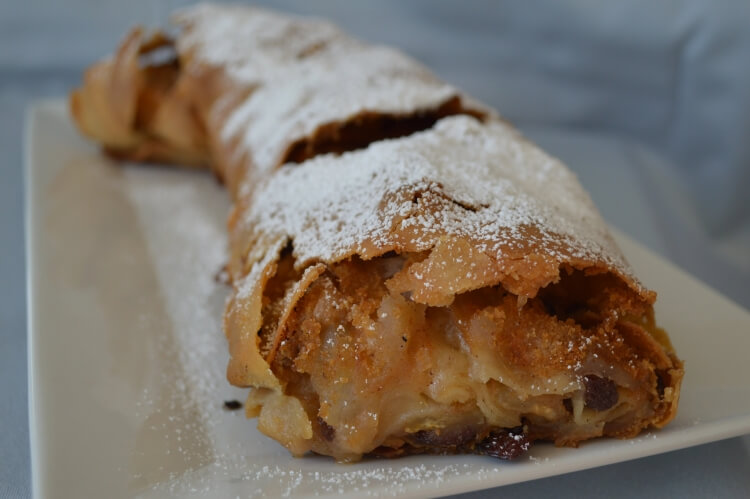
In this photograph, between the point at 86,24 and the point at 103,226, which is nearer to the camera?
the point at 103,226

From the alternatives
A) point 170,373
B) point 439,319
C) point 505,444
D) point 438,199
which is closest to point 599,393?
point 505,444

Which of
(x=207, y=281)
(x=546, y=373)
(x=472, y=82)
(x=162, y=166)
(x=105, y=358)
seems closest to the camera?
(x=546, y=373)

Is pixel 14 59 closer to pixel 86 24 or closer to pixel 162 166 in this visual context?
pixel 86 24

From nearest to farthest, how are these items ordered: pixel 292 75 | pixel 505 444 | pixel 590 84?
pixel 505 444
pixel 292 75
pixel 590 84

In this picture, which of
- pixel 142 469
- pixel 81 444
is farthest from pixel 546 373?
pixel 81 444

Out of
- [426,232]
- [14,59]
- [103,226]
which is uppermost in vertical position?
[426,232]

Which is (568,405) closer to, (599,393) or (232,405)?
(599,393)

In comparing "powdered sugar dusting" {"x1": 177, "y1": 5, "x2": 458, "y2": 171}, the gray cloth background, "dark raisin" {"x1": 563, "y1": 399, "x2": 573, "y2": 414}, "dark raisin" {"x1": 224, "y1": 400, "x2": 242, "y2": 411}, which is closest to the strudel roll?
"dark raisin" {"x1": 563, "y1": 399, "x2": 573, "y2": 414}
